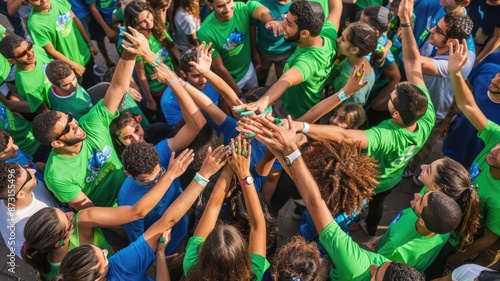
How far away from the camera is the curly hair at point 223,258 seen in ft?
7.55

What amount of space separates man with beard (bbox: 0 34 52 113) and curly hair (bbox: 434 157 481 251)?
345 cm

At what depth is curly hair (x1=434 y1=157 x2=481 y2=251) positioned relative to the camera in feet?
9.60

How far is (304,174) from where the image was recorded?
2750 millimetres

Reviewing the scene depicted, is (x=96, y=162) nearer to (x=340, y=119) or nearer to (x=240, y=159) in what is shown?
(x=240, y=159)

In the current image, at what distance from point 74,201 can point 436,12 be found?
4071 millimetres

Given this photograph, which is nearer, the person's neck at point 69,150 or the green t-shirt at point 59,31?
the person's neck at point 69,150

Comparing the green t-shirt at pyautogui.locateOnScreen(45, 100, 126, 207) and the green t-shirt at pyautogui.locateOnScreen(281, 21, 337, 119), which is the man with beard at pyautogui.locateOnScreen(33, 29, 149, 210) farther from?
the green t-shirt at pyautogui.locateOnScreen(281, 21, 337, 119)

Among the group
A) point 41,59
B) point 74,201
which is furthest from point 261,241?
point 41,59

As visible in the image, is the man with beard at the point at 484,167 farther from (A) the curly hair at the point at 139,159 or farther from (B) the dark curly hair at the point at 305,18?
(A) the curly hair at the point at 139,159

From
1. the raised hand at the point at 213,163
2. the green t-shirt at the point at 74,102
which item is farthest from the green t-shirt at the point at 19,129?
the raised hand at the point at 213,163

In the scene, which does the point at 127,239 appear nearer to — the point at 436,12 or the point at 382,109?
the point at 382,109

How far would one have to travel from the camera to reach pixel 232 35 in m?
4.48

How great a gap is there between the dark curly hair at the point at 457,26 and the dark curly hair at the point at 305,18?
3.99 feet

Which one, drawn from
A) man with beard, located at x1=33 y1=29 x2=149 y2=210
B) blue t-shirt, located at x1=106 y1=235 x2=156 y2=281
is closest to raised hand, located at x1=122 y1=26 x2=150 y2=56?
man with beard, located at x1=33 y1=29 x2=149 y2=210
